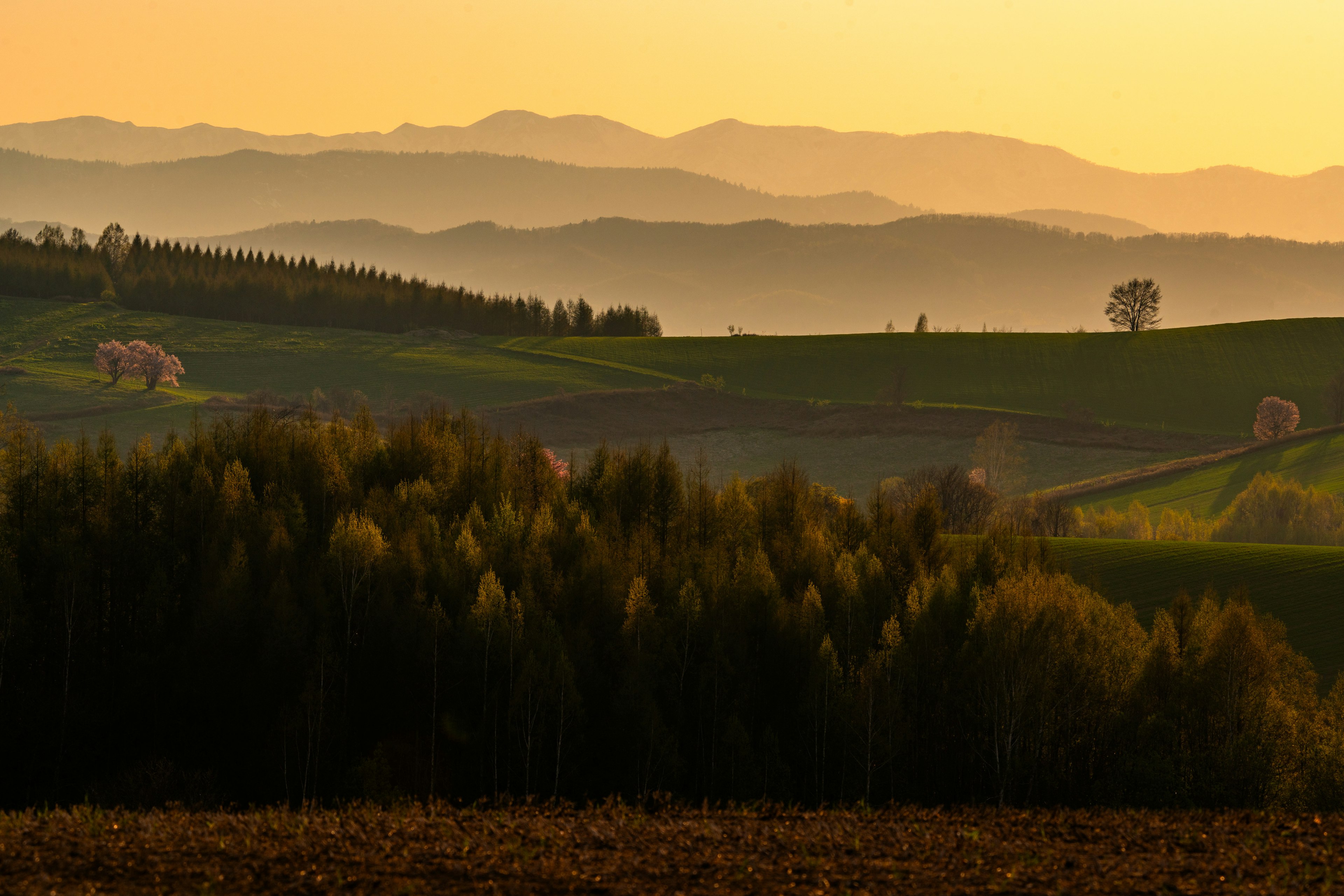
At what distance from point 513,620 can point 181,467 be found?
71.2 ft

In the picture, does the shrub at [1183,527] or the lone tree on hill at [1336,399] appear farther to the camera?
the lone tree on hill at [1336,399]

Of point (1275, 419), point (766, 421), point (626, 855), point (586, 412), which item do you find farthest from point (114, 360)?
point (626, 855)

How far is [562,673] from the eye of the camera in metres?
42.6

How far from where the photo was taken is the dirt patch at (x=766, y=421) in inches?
6240

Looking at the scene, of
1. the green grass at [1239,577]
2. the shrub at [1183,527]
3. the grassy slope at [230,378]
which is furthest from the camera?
the grassy slope at [230,378]

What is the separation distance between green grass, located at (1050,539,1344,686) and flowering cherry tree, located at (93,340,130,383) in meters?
140

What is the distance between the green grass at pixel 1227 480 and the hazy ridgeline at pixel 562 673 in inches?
2919

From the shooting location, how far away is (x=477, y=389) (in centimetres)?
18650

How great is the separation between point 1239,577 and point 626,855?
56.5 meters

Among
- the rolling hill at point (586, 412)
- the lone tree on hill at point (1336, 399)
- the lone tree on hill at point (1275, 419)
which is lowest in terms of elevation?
the rolling hill at point (586, 412)

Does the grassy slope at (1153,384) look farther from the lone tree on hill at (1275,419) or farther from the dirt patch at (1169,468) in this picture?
the dirt patch at (1169,468)

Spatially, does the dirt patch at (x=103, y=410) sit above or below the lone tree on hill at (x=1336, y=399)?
below

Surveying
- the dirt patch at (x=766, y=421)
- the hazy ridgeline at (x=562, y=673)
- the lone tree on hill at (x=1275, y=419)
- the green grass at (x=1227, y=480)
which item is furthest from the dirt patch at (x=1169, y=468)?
the hazy ridgeline at (x=562, y=673)

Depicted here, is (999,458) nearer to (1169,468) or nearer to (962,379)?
(1169,468)
